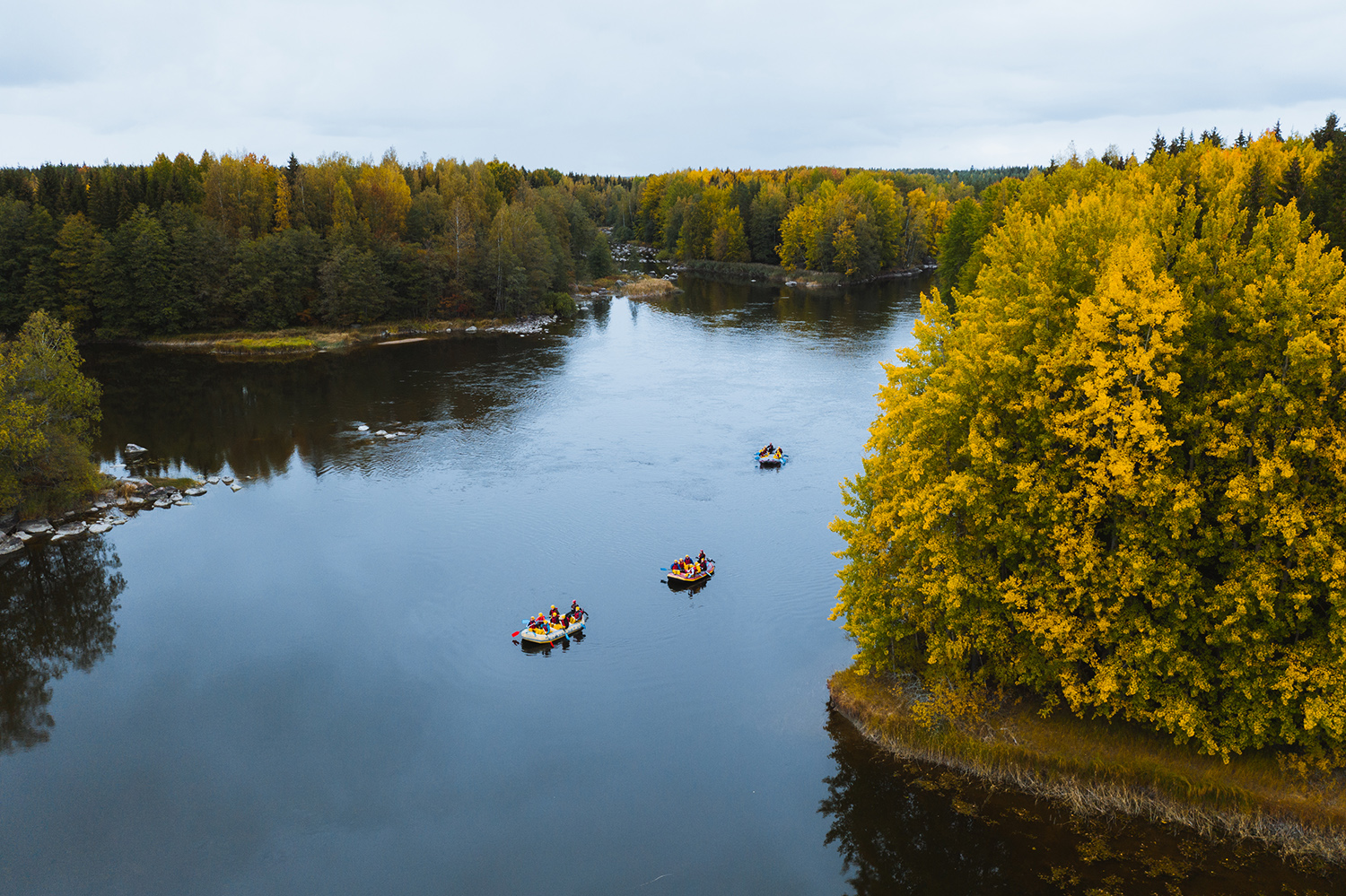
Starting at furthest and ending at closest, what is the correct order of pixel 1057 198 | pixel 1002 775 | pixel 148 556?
pixel 1057 198 < pixel 148 556 < pixel 1002 775

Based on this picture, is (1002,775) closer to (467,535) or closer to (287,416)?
(467,535)

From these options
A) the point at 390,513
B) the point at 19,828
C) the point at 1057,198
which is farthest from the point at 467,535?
the point at 1057,198

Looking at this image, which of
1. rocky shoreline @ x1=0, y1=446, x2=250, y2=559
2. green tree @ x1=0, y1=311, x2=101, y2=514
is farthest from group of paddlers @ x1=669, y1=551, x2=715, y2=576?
green tree @ x1=0, y1=311, x2=101, y2=514

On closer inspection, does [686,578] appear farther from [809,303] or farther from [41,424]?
[809,303]

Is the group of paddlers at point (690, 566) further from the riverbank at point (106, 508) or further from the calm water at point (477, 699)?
the riverbank at point (106, 508)

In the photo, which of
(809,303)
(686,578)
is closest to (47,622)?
(686,578)

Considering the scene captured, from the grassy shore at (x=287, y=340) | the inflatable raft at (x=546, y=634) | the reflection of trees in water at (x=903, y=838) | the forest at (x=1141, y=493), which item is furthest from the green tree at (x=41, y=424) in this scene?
the grassy shore at (x=287, y=340)

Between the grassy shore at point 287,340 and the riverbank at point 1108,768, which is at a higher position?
the grassy shore at point 287,340

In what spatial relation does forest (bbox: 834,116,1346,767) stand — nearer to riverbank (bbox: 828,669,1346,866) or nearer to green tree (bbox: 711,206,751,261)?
riverbank (bbox: 828,669,1346,866)
